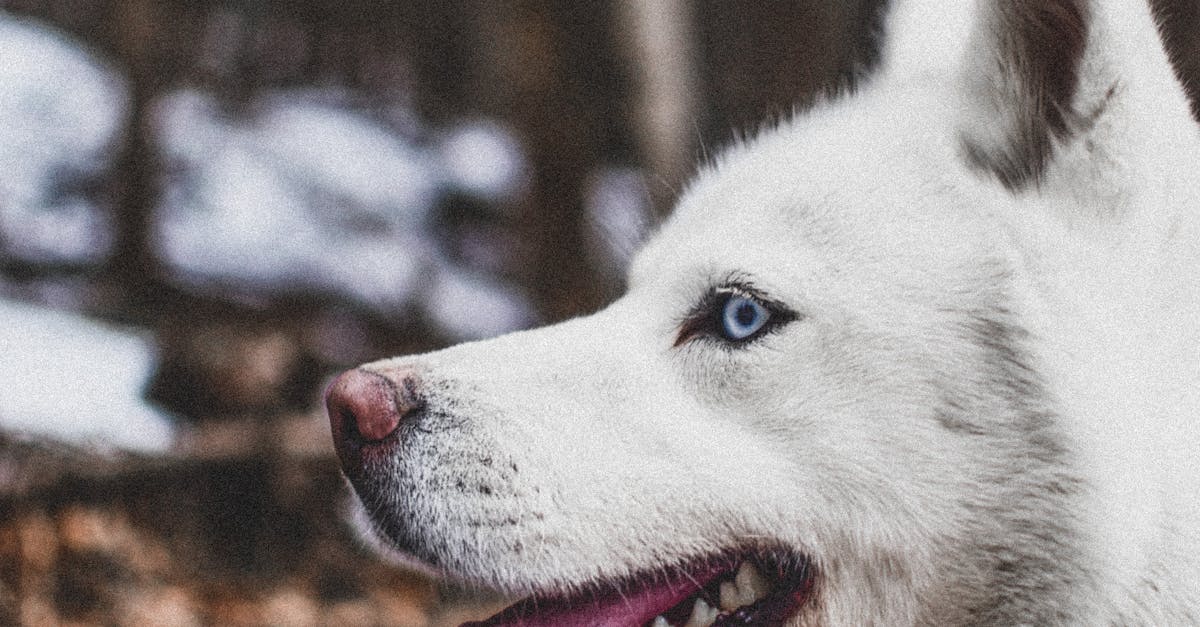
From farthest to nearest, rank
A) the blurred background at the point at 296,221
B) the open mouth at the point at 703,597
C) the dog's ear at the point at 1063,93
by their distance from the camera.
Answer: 1. the blurred background at the point at 296,221
2. the open mouth at the point at 703,597
3. the dog's ear at the point at 1063,93

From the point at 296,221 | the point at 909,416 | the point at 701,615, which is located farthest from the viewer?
the point at 296,221

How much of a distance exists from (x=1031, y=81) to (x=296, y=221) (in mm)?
4622

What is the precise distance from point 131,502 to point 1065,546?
3.32 metres

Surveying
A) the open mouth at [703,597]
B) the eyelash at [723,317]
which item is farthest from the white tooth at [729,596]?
the eyelash at [723,317]

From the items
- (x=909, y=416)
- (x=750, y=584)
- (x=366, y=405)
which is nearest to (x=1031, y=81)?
(x=909, y=416)

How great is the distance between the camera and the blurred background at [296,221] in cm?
392

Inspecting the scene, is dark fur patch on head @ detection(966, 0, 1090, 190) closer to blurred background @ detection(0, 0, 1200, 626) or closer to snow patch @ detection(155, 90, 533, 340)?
blurred background @ detection(0, 0, 1200, 626)

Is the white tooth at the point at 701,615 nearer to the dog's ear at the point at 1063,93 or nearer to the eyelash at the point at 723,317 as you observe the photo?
the eyelash at the point at 723,317

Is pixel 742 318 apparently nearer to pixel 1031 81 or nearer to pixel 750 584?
pixel 750 584

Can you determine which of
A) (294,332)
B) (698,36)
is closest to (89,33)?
(294,332)

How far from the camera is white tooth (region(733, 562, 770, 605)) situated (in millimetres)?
2131

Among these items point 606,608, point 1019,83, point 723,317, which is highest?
point 1019,83

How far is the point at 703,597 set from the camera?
7.08 ft

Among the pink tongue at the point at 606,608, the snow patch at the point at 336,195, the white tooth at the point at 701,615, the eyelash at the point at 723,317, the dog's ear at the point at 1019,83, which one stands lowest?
the snow patch at the point at 336,195
